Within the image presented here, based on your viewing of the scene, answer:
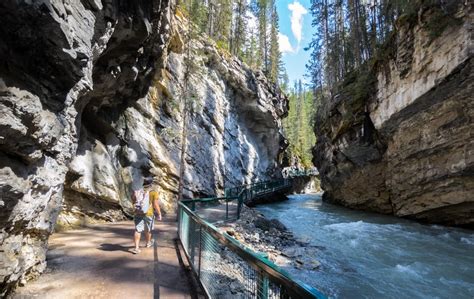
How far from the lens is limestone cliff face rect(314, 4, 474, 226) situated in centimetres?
1339

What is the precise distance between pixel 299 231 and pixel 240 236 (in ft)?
17.2

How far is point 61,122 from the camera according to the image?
5418 millimetres

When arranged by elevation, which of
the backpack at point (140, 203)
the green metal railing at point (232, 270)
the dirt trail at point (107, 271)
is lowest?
the dirt trail at point (107, 271)

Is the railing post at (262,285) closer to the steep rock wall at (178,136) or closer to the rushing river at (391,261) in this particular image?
the rushing river at (391,261)

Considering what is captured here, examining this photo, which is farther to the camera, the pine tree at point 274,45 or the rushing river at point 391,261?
the pine tree at point 274,45

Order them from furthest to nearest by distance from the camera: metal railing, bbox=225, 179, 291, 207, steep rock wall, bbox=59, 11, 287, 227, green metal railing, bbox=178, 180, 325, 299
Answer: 1. metal railing, bbox=225, 179, 291, 207
2. steep rock wall, bbox=59, 11, 287, 227
3. green metal railing, bbox=178, 180, 325, 299

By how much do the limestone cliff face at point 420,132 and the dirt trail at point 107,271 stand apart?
45.7ft

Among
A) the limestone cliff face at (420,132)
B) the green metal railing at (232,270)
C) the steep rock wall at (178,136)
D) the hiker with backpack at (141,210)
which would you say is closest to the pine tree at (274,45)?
the steep rock wall at (178,136)

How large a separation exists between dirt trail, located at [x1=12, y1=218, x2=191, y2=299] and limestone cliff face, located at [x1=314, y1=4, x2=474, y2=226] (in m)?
13.9

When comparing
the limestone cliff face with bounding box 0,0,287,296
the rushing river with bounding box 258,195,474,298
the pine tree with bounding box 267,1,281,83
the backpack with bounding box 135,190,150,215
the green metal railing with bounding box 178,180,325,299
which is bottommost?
the rushing river with bounding box 258,195,474,298

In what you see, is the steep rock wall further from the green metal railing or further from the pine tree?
the pine tree

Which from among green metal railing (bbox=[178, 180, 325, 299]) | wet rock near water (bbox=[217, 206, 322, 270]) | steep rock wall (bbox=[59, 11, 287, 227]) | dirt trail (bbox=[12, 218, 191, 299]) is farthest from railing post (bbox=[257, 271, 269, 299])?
steep rock wall (bbox=[59, 11, 287, 227])

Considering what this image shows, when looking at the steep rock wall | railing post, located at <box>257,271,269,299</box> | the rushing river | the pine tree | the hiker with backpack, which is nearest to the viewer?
railing post, located at <box>257,271,269,299</box>

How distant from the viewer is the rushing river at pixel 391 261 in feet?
26.2
